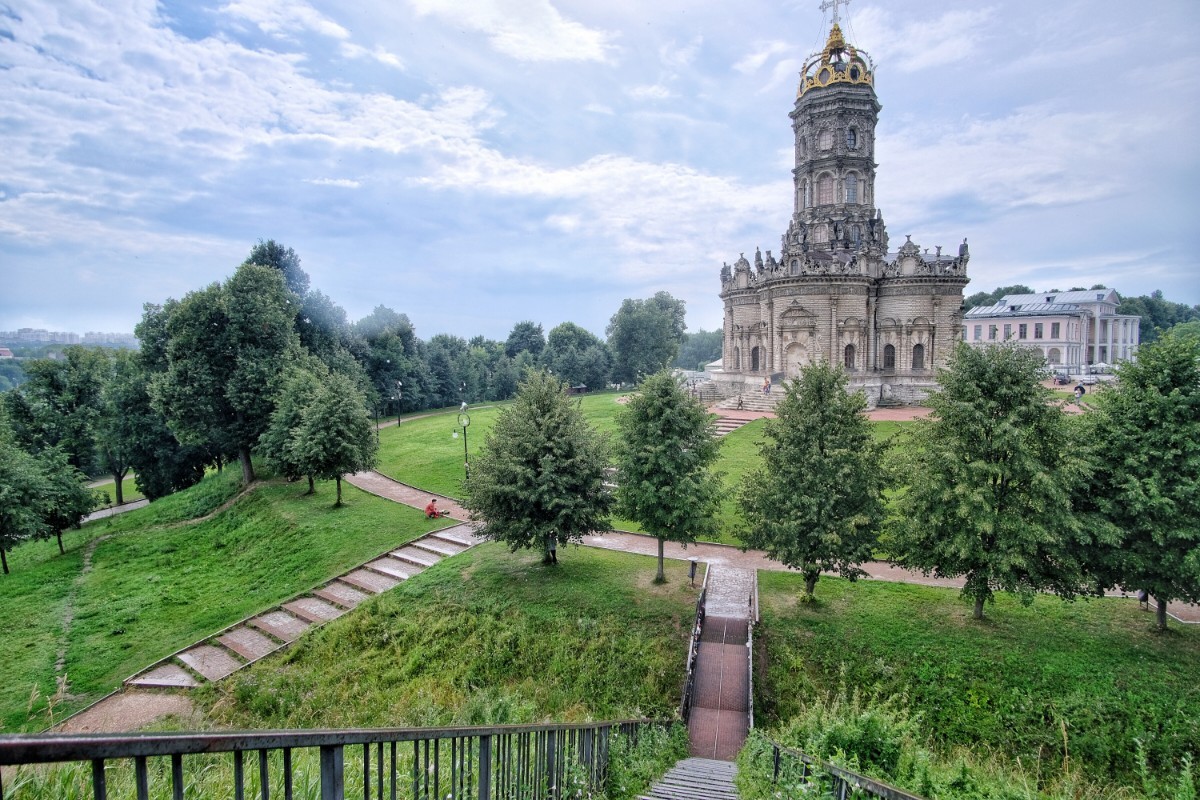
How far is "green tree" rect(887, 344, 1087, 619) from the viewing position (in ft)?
42.3

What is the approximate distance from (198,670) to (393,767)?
51.3 feet

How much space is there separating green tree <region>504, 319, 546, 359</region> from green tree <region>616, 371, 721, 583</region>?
62558 mm

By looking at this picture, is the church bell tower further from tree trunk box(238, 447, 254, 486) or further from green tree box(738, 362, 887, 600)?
tree trunk box(238, 447, 254, 486)

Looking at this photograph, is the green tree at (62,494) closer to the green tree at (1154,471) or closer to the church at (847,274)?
the green tree at (1154,471)

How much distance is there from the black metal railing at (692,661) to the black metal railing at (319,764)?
366 cm

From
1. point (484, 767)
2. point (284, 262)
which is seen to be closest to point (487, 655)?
point (484, 767)

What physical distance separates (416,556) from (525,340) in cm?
6027

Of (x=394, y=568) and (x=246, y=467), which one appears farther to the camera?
(x=246, y=467)

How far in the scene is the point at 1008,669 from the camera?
13.0 m

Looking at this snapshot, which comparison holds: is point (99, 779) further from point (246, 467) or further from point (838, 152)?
point (838, 152)

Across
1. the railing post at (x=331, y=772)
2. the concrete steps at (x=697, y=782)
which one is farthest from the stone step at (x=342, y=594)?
the railing post at (x=331, y=772)

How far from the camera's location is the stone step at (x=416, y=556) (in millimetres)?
19938

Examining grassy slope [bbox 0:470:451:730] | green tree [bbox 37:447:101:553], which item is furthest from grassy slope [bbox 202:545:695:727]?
green tree [bbox 37:447:101:553]

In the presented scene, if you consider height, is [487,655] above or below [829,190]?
below
